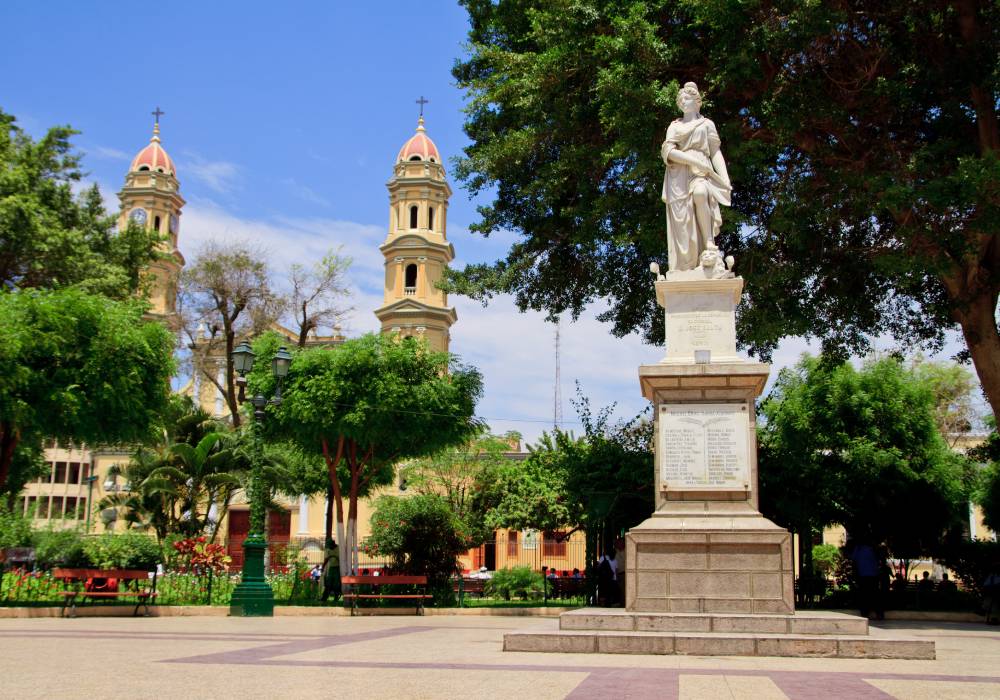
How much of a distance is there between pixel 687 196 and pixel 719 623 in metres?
5.35

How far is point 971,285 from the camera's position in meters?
17.5

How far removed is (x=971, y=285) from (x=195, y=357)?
30.7m

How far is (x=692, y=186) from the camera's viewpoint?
12375mm

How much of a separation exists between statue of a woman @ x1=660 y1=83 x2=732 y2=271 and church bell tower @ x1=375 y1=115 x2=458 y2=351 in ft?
132

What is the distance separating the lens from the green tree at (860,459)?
70.1 feet

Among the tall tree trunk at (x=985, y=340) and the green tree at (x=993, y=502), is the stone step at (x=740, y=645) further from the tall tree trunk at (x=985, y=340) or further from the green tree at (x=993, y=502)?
the green tree at (x=993, y=502)

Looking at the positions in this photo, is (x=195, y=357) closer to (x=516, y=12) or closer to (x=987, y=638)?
(x=516, y=12)

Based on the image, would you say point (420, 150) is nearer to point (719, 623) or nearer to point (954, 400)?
point (954, 400)

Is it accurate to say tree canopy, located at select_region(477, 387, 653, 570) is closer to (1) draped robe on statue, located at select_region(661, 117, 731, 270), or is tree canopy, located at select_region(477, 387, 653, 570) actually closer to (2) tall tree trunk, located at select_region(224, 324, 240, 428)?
(1) draped robe on statue, located at select_region(661, 117, 731, 270)

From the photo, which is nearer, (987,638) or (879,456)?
(987,638)

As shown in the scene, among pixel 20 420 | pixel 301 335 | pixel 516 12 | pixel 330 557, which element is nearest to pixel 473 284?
pixel 516 12

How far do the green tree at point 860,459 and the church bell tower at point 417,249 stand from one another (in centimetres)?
2827

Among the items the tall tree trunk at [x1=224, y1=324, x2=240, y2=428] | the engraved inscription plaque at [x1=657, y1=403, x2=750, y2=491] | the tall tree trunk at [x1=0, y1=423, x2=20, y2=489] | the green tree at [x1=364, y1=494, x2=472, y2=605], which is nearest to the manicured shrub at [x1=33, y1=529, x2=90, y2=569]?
the tall tree trunk at [x1=0, y1=423, x2=20, y2=489]

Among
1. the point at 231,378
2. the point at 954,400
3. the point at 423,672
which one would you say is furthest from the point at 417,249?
the point at 423,672
